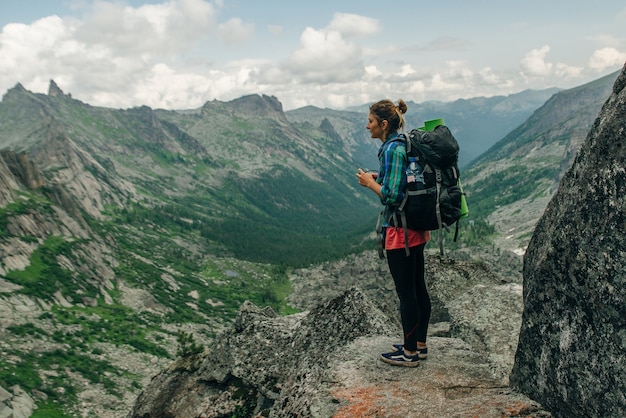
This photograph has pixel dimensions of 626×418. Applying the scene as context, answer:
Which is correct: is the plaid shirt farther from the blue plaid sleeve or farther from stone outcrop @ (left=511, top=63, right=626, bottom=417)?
stone outcrop @ (left=511, top=63, right=626, bottom=417)

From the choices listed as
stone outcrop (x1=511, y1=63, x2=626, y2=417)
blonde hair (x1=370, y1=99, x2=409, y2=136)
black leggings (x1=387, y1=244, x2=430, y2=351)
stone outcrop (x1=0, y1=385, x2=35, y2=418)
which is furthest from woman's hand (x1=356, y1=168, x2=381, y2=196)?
stone outcrop (x1=0, y1=385, x2=35, y2=418)

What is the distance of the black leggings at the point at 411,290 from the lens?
35.6 feet

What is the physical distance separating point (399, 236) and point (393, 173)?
61.1 inches

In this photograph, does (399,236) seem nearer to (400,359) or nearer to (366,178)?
(366,178)

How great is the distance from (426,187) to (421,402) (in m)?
4.85

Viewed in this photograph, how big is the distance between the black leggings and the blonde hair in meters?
3.03

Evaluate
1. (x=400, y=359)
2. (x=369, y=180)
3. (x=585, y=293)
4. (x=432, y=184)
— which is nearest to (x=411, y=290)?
(x=400, y=359)

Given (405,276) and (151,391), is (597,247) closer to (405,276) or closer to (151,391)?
(405,276)

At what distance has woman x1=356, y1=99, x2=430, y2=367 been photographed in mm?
10258

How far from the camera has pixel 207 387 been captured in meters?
17.4

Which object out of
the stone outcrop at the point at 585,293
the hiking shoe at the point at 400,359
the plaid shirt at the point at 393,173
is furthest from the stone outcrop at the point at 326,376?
the plaid shirt at the point at 393,173

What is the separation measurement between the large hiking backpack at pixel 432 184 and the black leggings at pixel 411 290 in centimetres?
85

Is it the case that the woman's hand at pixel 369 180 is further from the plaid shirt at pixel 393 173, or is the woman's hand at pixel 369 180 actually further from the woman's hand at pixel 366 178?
the plaid shirt at pixel 393 173

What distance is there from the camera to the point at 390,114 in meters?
10.9
